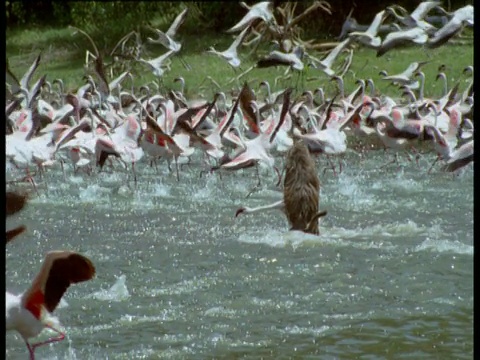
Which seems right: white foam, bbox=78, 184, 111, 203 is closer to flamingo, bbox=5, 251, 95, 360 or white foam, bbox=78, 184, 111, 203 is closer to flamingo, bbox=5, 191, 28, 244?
flamingo, bbox=5, 251, 95, 360

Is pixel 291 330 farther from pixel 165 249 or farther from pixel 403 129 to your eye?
pixel 403 129

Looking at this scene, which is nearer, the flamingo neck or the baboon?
the flamingo neck

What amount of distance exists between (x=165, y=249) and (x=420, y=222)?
1.85 metres

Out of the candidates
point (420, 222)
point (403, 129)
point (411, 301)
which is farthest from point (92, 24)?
point (411, 301)

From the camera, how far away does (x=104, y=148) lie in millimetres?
9352

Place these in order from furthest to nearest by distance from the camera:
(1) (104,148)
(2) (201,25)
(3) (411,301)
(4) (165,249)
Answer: (2) (201,25) → (1) (104,148) → (4) (165,249) → (3) (411,301)

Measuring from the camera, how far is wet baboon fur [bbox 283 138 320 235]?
689 cm

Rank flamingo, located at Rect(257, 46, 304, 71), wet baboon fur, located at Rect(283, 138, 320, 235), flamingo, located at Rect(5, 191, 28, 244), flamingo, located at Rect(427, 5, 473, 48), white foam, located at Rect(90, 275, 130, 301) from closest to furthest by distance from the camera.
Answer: flamingo, located at Rect(5, 191, 28, 244), white foam, located at Rect(90, 275, 130, 301), wet baboon fur, located at Rect(283, 138, 320, 235), flamingo, located at Rect(427, 5, 473, 48), flamingo, located at Rect(257, 46, 304, 71)

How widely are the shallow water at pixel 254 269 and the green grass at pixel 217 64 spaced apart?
4944 mm

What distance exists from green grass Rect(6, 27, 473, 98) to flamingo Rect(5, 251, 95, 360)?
388 inches

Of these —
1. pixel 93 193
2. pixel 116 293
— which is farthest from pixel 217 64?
pixel 116 293

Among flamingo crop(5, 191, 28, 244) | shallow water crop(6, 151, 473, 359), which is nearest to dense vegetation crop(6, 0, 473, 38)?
shallow water crop(6, 151, 473, 359)

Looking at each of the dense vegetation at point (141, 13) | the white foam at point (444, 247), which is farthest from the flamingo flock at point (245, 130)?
the dense vegetation at point (141, 13)

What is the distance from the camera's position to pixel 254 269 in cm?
655
